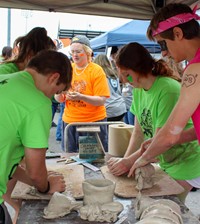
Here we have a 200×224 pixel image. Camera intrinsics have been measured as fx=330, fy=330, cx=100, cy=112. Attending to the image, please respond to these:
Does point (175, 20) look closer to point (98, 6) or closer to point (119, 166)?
point (119, 166)

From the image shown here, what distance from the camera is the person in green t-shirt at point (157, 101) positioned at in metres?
1.77

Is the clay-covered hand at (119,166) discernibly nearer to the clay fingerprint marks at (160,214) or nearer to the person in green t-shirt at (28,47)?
the clay fingerprint marks at (160,214)

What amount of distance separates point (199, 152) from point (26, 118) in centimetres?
105

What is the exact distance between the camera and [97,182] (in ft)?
4.53

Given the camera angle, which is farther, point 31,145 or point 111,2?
point 111,2

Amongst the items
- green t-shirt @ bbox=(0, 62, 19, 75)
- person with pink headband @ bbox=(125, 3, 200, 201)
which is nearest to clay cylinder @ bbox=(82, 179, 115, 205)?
person with pink headband @ bbox=(125, 3, 200, 201)

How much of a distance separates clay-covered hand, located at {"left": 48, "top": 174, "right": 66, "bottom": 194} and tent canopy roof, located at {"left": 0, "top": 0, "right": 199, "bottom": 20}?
158 cm

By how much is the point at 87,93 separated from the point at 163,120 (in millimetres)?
1487

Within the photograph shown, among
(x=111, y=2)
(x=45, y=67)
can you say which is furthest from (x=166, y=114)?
(x=111, y=2)

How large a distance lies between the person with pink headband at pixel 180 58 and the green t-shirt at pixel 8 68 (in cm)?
82

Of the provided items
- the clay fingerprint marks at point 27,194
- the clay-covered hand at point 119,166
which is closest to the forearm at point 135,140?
the clay-covered hand at point 119,166

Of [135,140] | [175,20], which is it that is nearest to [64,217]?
[135,140]

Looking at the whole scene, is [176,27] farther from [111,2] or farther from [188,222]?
[111,2]

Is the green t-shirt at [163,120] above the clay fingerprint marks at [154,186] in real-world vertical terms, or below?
above
